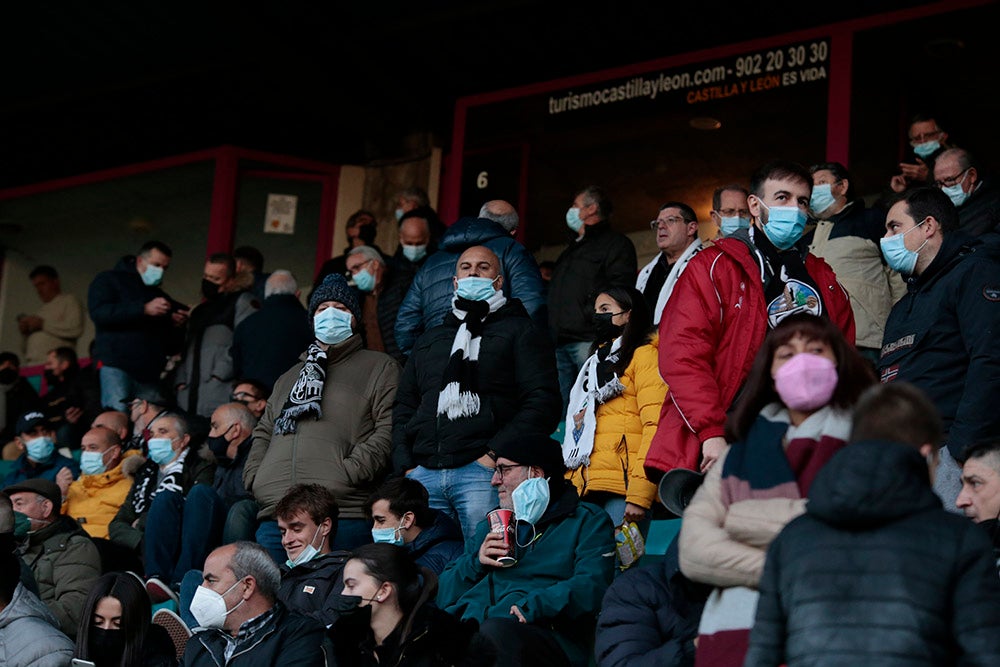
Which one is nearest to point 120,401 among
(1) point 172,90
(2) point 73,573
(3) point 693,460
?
(2) point 73,573

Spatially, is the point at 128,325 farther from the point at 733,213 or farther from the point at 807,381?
the point at 807,381

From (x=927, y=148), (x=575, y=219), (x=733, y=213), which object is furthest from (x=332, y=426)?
(x=927, y=148)

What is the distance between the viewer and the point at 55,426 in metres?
12.0

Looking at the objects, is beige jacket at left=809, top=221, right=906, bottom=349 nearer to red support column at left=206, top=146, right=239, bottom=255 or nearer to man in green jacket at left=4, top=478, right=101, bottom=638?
man in green jacket at left=4, top=478, right=101, bottom=638

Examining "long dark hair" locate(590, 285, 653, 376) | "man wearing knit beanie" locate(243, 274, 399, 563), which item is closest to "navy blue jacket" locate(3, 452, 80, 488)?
"man wearing knit beanie" locate(243, 274, 399, 563)

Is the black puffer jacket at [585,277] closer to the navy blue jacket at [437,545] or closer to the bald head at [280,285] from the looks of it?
the bald head at [280,285]

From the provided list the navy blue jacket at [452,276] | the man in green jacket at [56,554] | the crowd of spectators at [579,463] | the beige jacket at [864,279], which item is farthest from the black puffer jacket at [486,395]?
the man in green jacket at [56,554]

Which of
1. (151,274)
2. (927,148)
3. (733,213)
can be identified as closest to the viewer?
(733,213)

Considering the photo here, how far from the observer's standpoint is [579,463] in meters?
7.13

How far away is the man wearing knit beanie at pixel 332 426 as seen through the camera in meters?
7.80

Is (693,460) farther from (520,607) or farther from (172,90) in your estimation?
(172,90)

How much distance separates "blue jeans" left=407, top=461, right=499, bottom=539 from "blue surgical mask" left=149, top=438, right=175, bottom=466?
104 inches

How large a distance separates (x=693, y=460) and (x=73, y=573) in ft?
13.4

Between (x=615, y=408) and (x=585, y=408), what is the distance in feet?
0.60
